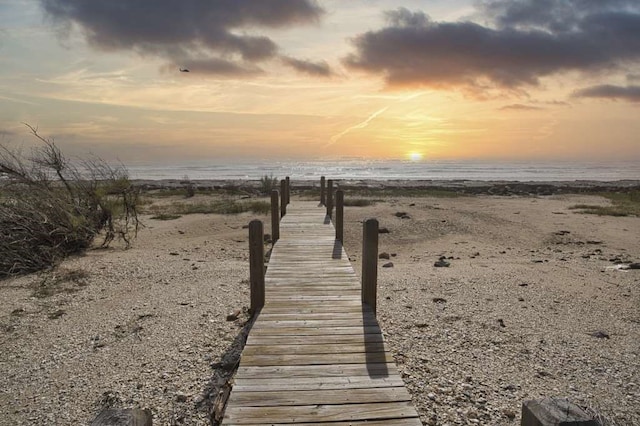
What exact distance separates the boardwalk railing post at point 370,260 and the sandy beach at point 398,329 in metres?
0.88

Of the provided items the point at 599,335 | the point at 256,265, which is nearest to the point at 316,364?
the point at 256,265

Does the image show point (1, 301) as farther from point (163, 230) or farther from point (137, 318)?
point (163, 230)

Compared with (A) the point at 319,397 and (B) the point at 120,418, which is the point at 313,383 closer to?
(A) the point at 319,397

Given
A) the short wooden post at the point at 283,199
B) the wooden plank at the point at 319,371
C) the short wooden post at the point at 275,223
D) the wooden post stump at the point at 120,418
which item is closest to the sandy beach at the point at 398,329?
the wooden plank at the point at 319,371

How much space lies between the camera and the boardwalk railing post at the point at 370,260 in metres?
5.46

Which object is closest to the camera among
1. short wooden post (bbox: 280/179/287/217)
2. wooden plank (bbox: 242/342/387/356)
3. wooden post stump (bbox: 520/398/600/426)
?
wooden post stump (bbox: 520/398/600/426)

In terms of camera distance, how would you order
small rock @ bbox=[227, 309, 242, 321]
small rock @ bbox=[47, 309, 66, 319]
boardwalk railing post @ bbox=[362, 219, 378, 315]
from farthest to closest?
small rock @ bbox=[47, 309, 66, 319], small rock @ bbox=[227, 309, 242, 321], boardwalk railing post @ bbox=[362, 219, 378, 315]

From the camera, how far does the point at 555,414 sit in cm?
165

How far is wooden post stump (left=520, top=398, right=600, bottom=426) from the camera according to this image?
5.27 ft

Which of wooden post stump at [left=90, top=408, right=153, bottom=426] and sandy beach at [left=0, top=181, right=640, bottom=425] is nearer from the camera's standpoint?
wooden post stump at [left=90, top=408, right=153, bottom=426]

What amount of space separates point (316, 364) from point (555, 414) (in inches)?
109

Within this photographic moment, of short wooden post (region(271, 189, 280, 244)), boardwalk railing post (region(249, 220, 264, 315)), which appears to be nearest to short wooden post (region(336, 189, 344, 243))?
short wooden post (region(271, 189, 280, 244))

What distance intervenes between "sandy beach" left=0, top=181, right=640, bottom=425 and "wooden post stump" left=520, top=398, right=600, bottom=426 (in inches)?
105

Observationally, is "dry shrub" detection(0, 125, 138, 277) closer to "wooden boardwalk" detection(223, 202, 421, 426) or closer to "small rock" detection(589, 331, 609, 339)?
"wooden boardwalk" detection(223, 202, 421, 426)
